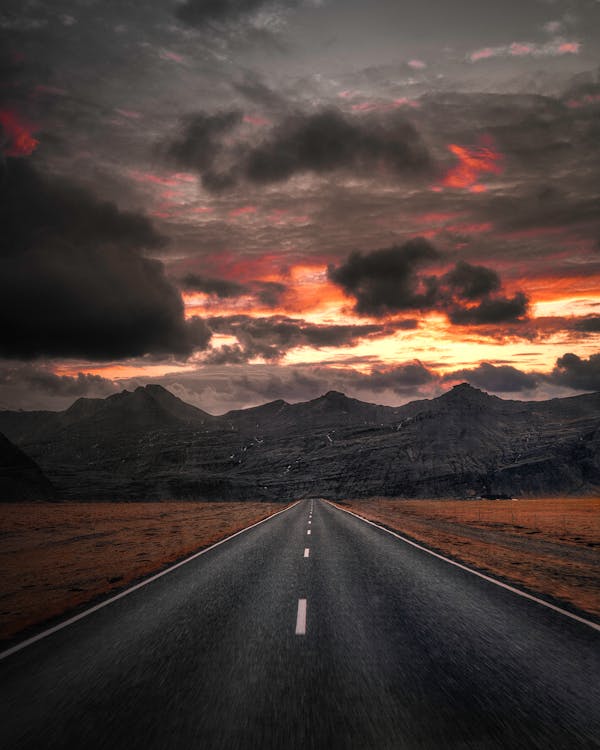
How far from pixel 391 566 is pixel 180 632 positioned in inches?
280

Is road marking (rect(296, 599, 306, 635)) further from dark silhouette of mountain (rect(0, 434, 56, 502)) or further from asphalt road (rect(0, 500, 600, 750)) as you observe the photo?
dark silhouette of mountain (rect(0, 434, 56, 502))

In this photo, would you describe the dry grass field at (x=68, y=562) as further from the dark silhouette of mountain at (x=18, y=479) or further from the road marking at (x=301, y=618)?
the dark silhouette of mountain at (x=18, y=479)

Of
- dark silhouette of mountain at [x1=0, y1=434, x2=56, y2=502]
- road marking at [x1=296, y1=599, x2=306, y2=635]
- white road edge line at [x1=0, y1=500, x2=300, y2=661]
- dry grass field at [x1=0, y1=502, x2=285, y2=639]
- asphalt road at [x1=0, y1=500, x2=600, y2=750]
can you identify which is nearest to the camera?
asphalt road at [x1=0, y1=500, x2=600, y2=750]

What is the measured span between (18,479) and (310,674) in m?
95.3

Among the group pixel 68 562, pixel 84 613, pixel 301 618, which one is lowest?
pixel 68 562

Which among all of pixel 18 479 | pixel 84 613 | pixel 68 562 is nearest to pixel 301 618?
pixel 84 613

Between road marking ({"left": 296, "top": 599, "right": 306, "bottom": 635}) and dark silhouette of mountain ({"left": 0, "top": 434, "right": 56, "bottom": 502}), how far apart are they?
82229 millimetres

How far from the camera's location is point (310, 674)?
5.27 m

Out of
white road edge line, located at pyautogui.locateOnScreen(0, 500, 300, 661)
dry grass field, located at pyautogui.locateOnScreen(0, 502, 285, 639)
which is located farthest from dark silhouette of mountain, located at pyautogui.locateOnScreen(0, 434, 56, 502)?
white road edge line, located at pyautogui.locateOnScreen(0, 500, 300, 661)

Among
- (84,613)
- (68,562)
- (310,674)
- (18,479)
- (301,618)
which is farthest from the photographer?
(18,479)

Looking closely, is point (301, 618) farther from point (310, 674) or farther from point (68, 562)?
point (68, 562)

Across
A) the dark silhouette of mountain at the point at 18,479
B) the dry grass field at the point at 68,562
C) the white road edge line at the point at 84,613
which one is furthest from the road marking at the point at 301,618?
the dark silhouette of mountain at the point at 18,479

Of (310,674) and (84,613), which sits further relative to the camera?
(84,613)

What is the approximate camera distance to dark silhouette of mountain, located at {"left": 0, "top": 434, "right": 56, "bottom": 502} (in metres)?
77.1
